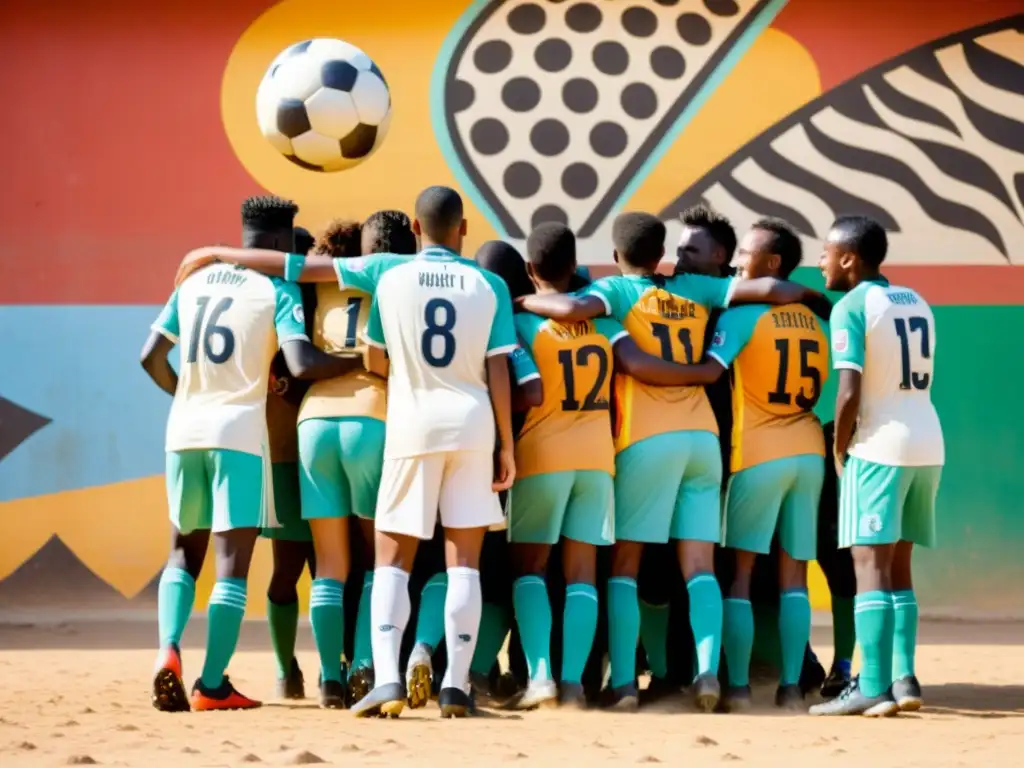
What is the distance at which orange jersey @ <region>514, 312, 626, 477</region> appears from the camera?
18.8 ft

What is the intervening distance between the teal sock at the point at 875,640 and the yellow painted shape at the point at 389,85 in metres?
4.55

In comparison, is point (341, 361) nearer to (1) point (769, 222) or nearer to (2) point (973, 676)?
(1) point (769, 222)

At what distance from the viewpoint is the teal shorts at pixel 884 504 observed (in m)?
5.59

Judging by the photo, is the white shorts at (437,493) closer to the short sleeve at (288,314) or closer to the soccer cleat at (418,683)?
the soccer cleat at (418,683)

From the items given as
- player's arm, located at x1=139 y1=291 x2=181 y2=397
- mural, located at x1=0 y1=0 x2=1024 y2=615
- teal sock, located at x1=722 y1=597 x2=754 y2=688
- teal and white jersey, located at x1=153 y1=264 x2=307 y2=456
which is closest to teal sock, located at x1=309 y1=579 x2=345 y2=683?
teal and white jersey, located at x1=153 y1=264 x2=307 y2=456

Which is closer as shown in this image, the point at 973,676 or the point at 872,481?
the point at 872,481

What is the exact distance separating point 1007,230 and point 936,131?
0.73 m

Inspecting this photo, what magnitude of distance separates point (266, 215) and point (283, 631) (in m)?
1.58

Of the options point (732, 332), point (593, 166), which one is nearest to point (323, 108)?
point (732, 332)

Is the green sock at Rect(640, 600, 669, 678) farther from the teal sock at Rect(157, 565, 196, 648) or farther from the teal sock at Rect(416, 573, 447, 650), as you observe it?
the teal sock at Rect(157, 565, 196, 648)

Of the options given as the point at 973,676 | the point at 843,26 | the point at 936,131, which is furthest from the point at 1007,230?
the point at 973,676

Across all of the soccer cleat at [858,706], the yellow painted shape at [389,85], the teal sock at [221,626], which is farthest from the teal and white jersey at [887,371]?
the yellow painted shape at [389,85]

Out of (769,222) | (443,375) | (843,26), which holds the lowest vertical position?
(443,375)

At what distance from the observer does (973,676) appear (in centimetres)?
713
